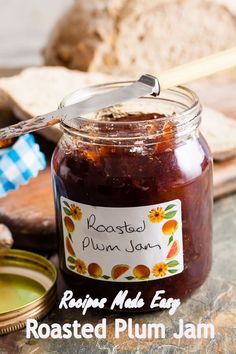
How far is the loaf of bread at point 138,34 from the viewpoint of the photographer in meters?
2.64

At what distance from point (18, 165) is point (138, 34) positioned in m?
1.15

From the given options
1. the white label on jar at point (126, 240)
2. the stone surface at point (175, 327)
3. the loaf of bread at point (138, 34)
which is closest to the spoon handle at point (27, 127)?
the white label on jar at point (126, 240)

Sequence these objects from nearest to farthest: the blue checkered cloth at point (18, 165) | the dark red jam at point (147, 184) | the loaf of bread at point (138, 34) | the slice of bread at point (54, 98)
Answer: the dark red jam at point (147, 184)
the blue checkered cloth at point (18, 165)
the slice of bread at point (54, 98)
the loaf of bread at point (138, 34)

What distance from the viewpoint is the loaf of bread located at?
264 cm

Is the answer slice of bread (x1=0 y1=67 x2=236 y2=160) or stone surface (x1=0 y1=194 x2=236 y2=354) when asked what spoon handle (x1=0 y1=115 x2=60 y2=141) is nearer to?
stone surface (x1=0 y1=194 x2=236 y2=354)

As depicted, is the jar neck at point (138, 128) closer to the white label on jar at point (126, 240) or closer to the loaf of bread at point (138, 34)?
the white label on jar at point (126, 240)

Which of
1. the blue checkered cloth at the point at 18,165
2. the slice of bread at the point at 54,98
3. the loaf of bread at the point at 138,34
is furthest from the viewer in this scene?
the loaf of bread at the point at 138,34

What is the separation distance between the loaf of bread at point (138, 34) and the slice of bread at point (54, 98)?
0.19 m

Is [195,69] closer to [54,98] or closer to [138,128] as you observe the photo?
[138,128]

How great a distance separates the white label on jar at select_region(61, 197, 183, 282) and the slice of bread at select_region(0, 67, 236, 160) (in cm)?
60

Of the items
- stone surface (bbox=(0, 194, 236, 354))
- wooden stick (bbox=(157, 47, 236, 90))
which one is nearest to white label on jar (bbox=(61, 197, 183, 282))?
stone surface (bbox=(0, 194, 236, 354))

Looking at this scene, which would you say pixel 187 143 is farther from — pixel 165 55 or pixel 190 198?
pixel 165 55

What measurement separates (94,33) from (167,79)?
120 centimetres

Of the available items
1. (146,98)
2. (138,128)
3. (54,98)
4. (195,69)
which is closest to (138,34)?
(54,98)
